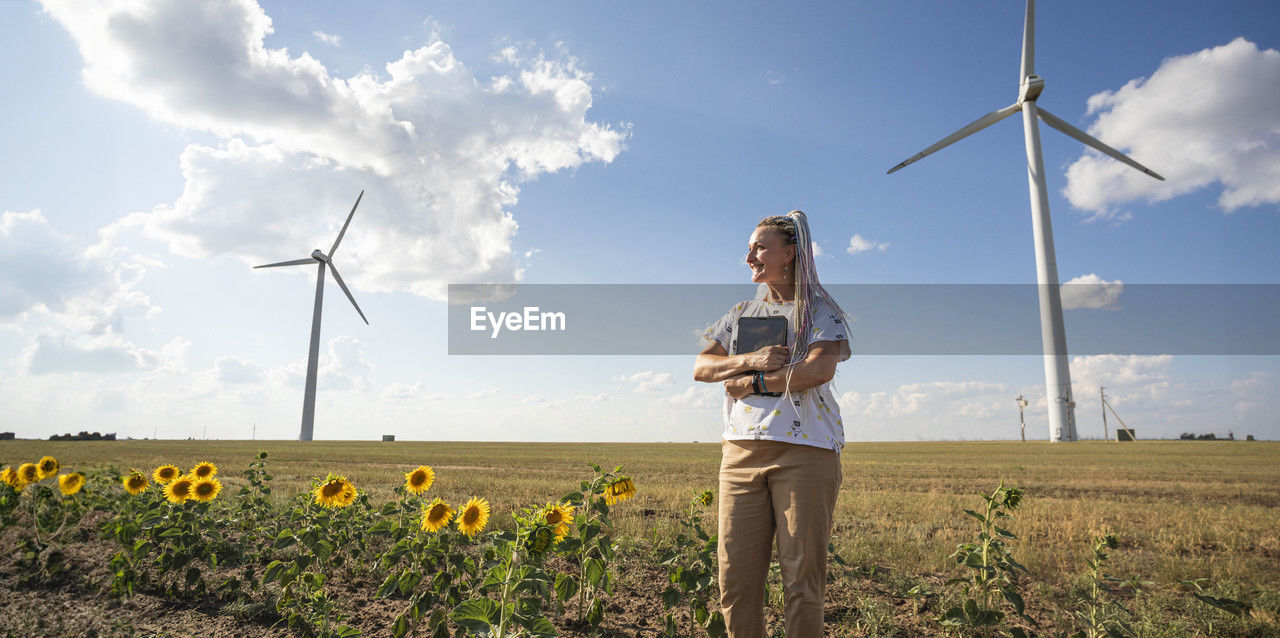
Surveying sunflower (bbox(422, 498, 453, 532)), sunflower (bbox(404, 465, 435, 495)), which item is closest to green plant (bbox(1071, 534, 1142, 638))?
sunflower (bbox(422, 498, 453, 532))

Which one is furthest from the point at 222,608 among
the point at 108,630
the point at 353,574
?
the point at 353,574

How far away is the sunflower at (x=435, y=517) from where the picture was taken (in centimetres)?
398

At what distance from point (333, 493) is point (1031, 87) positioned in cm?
5515

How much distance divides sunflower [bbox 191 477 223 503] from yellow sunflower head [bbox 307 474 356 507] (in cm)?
120

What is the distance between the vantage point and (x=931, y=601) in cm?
503

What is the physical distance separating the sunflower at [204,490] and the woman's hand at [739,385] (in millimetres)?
4208

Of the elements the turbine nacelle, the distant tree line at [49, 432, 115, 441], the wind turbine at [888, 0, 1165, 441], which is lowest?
the distant tree line at [49, 432, 115, 441]

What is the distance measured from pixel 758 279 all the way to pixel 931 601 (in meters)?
3.41

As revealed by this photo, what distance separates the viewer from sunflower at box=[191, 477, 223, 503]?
5.02m

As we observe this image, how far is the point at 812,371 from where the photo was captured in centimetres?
289

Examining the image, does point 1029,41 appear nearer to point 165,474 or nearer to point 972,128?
point 972,128

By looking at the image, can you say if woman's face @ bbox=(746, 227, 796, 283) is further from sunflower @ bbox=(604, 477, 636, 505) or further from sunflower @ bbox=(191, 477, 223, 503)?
sunflower @ bbox=(191, 477, 223, 503)

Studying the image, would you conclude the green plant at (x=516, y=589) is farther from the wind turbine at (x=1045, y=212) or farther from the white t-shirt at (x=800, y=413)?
the wind turbine at (x=1045, y=212)

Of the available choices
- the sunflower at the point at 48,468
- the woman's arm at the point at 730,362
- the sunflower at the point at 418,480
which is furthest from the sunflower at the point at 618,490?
the sunflower at the point at 48,468
